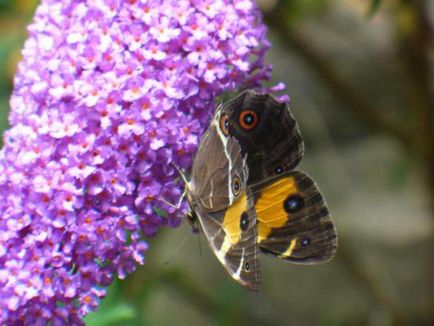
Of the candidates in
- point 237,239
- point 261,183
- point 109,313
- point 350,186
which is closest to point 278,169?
Answer: point 261,183

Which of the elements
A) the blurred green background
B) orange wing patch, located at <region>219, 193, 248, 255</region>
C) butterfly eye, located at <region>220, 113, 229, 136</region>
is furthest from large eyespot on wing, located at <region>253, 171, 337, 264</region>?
the blurred green background

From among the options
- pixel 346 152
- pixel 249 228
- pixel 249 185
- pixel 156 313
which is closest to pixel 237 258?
pixel 249 228

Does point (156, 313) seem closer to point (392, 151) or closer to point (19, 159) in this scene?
point (392, 151)

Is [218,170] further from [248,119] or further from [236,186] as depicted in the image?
[248,119]

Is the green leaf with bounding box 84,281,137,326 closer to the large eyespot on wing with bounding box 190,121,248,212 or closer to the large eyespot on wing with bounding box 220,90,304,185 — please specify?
the large eyespot on wing with bounding box 190,121,248,212

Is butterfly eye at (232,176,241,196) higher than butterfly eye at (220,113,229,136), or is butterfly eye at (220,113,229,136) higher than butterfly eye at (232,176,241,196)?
butterfly eye at (220,113,229,136)

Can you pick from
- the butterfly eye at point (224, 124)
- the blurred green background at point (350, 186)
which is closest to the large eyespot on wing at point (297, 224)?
the butterfly eye at point (224, 124)

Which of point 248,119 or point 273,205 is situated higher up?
point 248,119
